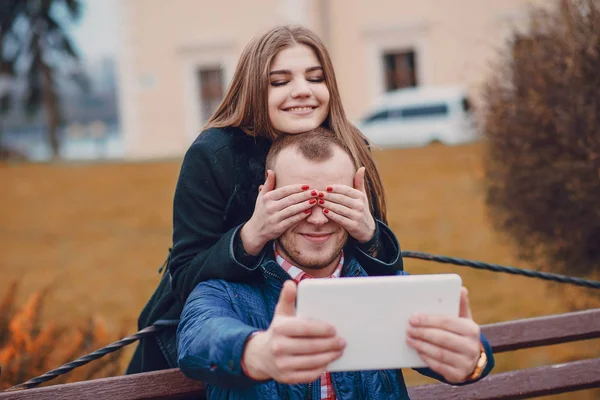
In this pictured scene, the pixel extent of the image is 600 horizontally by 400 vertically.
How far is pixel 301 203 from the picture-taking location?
2.20m

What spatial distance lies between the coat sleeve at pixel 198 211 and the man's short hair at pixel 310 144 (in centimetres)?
16

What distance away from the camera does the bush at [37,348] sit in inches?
148

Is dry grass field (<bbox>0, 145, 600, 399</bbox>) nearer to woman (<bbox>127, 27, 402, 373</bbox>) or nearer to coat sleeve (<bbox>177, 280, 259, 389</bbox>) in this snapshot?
woman (<bbox>127, 27, 402, 373</bbox>)

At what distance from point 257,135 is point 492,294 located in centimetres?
499

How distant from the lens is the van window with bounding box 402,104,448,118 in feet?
70.4

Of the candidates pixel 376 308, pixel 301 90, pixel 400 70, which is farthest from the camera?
pixel 400 70

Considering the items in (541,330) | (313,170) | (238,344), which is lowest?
(541,330)

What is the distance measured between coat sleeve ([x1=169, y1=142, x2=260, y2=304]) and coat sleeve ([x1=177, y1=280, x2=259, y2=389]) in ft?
0.68

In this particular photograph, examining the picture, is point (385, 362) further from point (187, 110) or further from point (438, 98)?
point (187, 110)

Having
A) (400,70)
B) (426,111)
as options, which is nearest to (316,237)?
(426,111)

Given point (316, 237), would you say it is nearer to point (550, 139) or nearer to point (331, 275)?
point (331, 275)

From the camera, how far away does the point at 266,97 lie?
101 inches

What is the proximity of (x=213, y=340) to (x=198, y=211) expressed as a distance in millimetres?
662

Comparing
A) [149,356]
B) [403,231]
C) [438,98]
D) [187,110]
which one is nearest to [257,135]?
[149,356]
